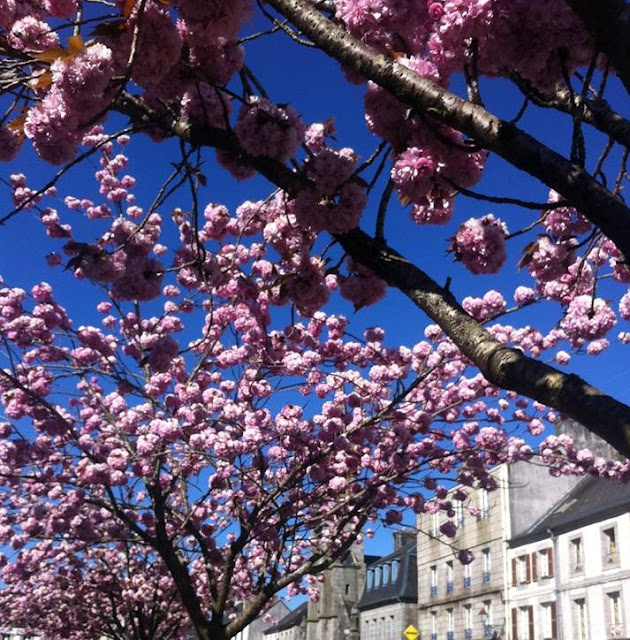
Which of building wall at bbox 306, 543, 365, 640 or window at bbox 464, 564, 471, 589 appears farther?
building wall at bbox 306, 543, 365, 640

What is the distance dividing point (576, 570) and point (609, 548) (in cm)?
199

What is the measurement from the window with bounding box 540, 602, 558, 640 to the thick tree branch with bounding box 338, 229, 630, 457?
2831 cm

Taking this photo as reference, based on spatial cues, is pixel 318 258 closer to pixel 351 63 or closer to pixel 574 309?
pixel 351 63

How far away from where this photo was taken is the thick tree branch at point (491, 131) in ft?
8.00

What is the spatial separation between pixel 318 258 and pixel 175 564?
246 inches

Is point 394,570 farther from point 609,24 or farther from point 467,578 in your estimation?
point 609,24

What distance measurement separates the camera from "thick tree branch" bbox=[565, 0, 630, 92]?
6.95ft

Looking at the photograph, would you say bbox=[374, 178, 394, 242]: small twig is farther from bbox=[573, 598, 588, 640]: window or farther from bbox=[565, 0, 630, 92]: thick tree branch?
bbox=[573, 598, 588, 640]: window

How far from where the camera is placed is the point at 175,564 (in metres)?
9.04

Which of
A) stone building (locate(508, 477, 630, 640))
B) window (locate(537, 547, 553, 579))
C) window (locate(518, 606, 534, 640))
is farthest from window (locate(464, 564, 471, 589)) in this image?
window (locate(537, 547, 553, 579))

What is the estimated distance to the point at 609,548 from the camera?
85.1ft

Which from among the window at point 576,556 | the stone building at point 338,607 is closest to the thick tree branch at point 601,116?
Answer: the window at point 576,556

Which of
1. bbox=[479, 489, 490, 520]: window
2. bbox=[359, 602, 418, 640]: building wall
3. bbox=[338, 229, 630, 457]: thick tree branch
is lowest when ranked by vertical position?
bbox=[338, 229, 630, 457]: thick tree branch

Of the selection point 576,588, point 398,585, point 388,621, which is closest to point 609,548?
point 576,588
